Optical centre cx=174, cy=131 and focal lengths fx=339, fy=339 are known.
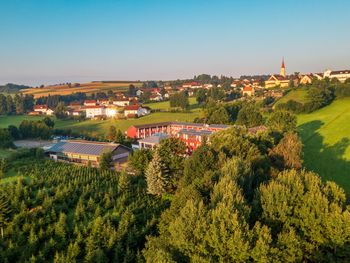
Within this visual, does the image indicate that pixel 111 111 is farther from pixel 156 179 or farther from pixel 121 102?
pixel 156 179

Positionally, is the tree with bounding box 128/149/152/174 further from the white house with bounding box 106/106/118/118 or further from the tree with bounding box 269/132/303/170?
the white house with bounding box 106/106/118/118

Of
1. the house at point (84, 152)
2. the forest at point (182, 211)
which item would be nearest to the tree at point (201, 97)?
the house at point (84, 152)

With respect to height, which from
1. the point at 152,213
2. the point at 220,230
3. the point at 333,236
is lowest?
the point at 152,213

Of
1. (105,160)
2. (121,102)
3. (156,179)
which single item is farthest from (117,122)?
(156,179)

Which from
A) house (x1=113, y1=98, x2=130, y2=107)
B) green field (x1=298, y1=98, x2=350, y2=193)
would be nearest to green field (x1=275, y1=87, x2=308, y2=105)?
green field (x1=298, y1=98, x2=350, y2=193)

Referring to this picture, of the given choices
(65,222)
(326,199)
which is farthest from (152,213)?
(326,199)

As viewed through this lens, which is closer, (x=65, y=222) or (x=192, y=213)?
(x=192, y=213)

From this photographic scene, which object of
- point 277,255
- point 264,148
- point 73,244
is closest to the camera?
point 277,255

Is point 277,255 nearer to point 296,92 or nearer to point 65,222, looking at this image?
point 65,222
